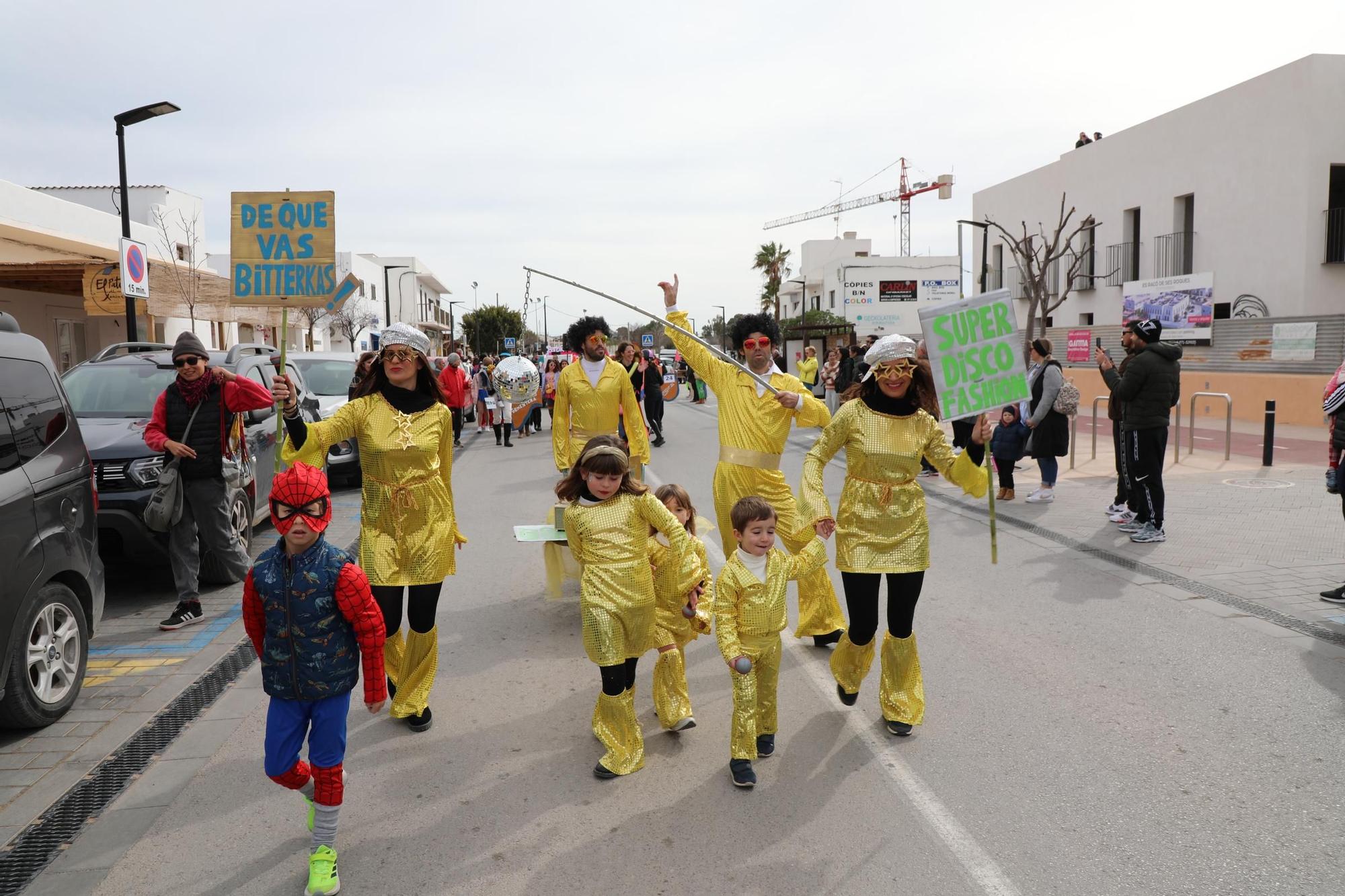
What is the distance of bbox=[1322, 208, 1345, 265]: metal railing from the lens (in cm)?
2280

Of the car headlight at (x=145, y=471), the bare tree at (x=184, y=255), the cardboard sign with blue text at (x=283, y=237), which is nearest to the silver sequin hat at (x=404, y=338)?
the cardboard sign with blue text at (x=283, y=237)

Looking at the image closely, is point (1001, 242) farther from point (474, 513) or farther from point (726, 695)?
point (726, 695)

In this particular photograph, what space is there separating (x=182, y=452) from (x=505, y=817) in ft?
12.9

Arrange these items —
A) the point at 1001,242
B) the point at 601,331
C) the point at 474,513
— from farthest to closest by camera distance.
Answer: the point at 1001,242 → the point at 474,513 → the point at 601,331

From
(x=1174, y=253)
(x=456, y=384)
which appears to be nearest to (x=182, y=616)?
(x=456, y=384)

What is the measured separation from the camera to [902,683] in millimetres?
4613

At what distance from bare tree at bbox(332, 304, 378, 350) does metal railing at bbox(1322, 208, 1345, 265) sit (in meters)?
35.9

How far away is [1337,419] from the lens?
22.5 ft

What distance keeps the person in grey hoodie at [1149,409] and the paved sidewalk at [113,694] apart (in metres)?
7.46

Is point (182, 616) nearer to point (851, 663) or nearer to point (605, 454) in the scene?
point (605, 454)

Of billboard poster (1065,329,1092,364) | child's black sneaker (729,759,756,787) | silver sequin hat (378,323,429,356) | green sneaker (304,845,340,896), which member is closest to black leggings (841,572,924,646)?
child's black sneaker (729,759,756,787)

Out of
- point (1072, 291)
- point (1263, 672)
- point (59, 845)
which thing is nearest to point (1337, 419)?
point (1263, 672)

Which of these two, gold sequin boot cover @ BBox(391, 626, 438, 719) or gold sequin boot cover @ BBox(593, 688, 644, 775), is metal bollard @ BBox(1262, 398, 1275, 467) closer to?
gold sequin boot cover @ BBox(593, 688, 644, 775)

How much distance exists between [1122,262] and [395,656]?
30584 millimetres
